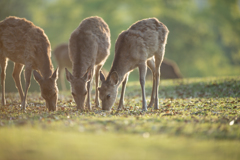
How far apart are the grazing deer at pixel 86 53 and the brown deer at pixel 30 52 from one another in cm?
62

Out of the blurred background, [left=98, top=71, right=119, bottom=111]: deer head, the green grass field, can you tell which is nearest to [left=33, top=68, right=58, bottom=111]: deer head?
[left=98, top=71, right=119, bottom=111]: deer head

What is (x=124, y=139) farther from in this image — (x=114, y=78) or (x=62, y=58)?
(x=62, y=58)

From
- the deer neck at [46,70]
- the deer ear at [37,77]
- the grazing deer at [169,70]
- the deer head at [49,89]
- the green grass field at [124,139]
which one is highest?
the deer neck at [46,70]

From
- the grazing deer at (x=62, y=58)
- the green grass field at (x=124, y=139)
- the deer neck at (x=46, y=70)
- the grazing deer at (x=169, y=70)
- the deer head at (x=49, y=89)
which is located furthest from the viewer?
the grazing deer at (x=169, y=70)

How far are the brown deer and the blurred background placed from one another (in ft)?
82.9

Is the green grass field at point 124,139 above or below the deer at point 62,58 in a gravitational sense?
below

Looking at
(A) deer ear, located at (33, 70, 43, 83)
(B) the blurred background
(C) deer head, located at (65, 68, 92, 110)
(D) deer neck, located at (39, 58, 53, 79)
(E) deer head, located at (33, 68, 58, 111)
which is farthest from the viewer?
(B) the blurred background

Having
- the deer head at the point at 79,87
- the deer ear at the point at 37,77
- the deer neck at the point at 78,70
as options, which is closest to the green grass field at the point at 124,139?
the deer head at the point at 79,87

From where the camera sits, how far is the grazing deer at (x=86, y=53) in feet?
26.4

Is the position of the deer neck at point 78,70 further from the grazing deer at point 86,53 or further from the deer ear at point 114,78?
the deer ear at point 114,78

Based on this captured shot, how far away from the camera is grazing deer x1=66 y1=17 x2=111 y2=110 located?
8.04 meters

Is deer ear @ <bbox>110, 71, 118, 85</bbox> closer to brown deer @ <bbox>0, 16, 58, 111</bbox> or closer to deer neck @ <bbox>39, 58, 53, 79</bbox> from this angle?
brown deer @ <bbox>0, 16, 58, 111</bbox>

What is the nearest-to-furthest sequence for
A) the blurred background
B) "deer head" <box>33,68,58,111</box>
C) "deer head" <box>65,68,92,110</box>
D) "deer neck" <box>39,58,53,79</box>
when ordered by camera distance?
1. "deer head" <box>65,68,92,110</box>
2. "deer head" <box>33,68,58,111</box>
3. "deer neck" <box>39,58,53,79</box>
4. the blurred background

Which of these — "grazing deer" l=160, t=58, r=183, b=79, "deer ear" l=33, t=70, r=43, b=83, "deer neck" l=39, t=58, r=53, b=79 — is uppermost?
"deer neck" l=39, t=58, r=53, b=79
